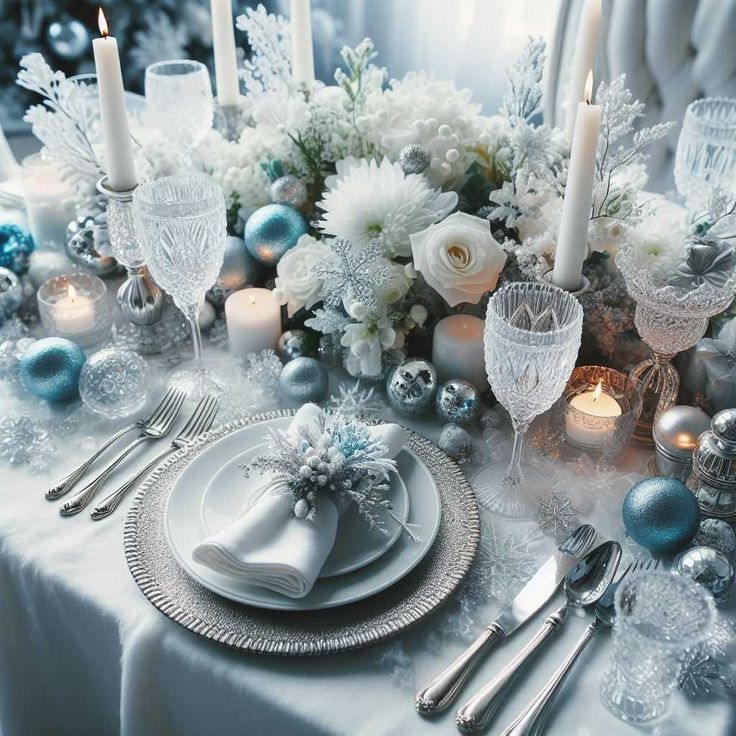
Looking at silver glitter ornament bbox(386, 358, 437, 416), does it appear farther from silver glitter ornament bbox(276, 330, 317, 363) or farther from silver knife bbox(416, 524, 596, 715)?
silver knife bbox(416, 524, 596, 715)

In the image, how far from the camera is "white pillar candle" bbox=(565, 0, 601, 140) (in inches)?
46.4

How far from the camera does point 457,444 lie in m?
1.09

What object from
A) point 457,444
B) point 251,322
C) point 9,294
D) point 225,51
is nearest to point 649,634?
point 457,444

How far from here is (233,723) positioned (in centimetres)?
86

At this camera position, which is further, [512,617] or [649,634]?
[512,617]

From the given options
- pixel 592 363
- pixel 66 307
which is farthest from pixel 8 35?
pixel 592 363

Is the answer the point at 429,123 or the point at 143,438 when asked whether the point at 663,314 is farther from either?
the point at 143,438

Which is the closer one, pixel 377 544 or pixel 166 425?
pixel 377 544

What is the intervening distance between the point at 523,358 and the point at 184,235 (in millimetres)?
460

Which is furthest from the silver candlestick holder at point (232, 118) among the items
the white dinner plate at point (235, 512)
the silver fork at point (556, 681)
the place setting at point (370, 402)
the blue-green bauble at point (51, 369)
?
the silver fork at point (556, 681)

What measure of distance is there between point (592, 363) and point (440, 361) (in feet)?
0.69

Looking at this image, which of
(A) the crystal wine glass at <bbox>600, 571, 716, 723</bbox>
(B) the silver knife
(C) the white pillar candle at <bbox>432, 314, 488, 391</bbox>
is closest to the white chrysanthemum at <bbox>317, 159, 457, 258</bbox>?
(C) the white pillar candle at <bbox>432, 314, 488, 391</bbox>

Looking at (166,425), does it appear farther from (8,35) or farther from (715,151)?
(8,35)

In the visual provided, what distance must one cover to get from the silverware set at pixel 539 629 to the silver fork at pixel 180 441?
418 millimetres
